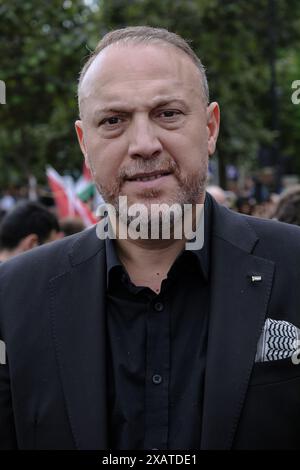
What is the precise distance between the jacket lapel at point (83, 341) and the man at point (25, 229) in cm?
285

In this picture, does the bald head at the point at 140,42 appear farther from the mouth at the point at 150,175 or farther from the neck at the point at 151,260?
the neck at the point at 151,260

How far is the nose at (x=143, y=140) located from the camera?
2113mm

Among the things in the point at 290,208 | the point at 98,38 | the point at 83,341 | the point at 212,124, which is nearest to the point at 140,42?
the point at 212,124

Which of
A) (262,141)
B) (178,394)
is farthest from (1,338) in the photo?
(262,141)

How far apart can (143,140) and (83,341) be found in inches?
23.1

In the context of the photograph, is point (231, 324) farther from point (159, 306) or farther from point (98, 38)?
point (98, 38)

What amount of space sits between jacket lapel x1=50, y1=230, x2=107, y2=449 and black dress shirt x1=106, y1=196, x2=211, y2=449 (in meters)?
0.05

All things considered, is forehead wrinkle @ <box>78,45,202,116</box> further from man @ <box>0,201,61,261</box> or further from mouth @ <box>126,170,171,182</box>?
man @ <box>0,201,61,261</box>

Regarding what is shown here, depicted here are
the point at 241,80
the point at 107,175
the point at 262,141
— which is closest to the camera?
the point at 107,175

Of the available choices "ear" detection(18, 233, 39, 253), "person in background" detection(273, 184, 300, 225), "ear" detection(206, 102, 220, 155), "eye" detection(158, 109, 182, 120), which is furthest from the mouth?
"ear" detection(18, 233, 39, 253)
